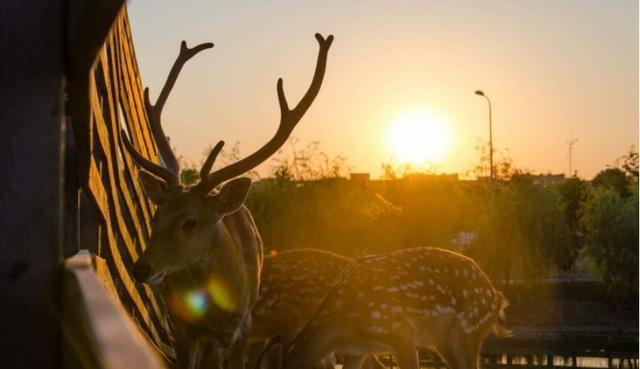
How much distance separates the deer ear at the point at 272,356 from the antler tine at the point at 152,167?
1230mm

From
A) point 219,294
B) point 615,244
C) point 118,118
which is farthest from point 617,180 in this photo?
point 118,118

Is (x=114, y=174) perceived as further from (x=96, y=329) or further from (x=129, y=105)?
(x=96, y=329)

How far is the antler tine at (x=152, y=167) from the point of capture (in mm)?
5430

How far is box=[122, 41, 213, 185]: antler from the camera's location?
5.78 metres

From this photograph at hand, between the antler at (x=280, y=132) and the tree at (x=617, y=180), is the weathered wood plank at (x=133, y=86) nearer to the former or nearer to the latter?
the antler at (x=280, y=132)

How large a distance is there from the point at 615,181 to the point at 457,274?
2262 inches

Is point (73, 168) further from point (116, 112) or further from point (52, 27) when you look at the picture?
point (116, 112)

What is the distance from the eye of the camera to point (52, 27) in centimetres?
211

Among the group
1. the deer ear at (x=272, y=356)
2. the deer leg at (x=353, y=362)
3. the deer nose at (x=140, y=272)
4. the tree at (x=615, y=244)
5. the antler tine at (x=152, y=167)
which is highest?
the antler tine at (x=152, y=167)

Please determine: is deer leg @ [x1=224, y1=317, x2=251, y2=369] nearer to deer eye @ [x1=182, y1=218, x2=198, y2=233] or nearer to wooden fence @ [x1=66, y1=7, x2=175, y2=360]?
wooden fence @ [x1=66, y1=7, x2=175, y2=360]

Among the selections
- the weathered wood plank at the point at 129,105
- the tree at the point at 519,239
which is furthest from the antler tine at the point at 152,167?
the tree at the point at 519,239

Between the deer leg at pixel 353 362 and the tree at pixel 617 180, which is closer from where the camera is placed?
the deer leg at pixel 353 362

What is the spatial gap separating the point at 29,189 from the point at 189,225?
362cm

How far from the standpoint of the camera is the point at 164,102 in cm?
691
